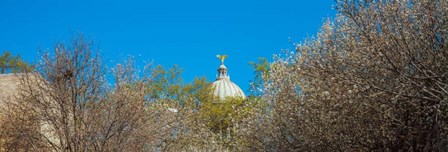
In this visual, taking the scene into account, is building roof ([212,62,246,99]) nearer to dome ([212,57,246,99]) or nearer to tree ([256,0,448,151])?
dome ([212,57,246,99])

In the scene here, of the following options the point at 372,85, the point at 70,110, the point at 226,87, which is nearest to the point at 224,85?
the point at 226,87

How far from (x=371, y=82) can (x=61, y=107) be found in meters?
9.07

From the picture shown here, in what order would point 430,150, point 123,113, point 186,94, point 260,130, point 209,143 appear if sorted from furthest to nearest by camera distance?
point 186,94 → point 209,143 → point 260,130 → point 123,113 → point 430,150

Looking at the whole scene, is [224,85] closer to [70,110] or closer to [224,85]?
[224,85]

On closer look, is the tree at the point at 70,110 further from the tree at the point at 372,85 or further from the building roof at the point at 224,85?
the building roof at the point at 224,85

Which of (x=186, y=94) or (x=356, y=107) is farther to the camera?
(x=186, y=94)

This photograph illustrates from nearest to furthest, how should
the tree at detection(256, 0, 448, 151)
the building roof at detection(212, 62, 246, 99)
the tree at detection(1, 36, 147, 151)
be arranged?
1. the tree at detection(256, 0, 448, 151)
2. the tree at detection(1, 36, 147, 151)
3. the building roof at detection(212, 62, 246, 99)

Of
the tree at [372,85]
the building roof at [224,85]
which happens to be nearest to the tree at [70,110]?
the tree at [372,85]

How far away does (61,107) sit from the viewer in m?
16.3

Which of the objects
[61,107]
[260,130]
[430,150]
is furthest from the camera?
[260,130]

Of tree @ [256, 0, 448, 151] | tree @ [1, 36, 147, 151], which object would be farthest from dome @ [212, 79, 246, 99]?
tree @ [1, 36, 147, 151]

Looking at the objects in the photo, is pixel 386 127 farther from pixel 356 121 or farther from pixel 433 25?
pixel 433 25

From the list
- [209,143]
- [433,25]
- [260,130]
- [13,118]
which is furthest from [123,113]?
[209,143]

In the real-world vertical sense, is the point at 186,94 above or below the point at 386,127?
above
